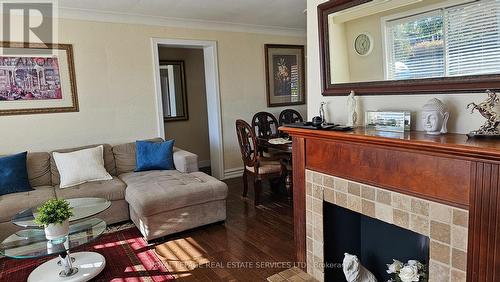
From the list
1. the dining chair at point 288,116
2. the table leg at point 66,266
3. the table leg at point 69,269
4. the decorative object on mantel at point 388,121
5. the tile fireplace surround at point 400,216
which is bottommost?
the table leg at point 69,269

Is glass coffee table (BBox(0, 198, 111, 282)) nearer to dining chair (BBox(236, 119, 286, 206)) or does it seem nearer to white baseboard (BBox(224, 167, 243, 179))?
dining chair (BBox(236, 119, 286, 206))

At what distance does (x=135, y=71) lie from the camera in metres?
4.16

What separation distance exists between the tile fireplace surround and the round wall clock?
787 mm

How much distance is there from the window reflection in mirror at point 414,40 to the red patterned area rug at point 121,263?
195cm

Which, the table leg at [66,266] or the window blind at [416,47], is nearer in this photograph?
the window blind at [416,47]

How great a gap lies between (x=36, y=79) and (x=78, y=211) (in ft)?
6.17

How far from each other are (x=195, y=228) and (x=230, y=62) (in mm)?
2652

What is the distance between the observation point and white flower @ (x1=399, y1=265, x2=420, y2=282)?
1.69m

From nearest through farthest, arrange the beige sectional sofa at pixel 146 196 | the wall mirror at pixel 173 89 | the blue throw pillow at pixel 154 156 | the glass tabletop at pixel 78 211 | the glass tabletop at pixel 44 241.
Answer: the glass tabletop at pixel 44 241, the glass tabletop at pixel 78 211, the beige sectional sofa at pixel 146 196, the blue throw pillow at pixel 154 156, the wall mirror at pixel 173 89

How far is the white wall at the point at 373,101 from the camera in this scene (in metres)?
1.55

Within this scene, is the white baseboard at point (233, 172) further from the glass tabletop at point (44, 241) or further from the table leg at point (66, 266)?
the table leg at point (66, 266)

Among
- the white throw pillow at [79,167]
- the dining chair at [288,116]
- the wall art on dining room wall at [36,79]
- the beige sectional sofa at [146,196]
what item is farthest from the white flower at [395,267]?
the wall art on dining room wall at [36,79]

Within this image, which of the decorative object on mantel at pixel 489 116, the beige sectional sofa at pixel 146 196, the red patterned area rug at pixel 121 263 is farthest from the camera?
the beige sectional sofa at pixel 146 196

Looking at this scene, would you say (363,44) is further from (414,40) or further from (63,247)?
(63,247)
